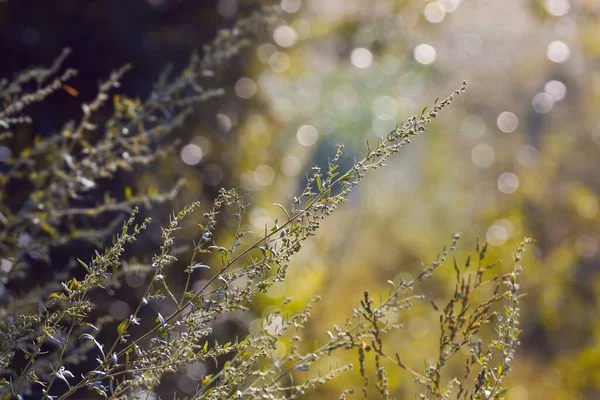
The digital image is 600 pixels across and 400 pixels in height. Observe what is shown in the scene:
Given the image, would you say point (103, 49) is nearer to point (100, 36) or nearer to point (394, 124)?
point (100, 36)

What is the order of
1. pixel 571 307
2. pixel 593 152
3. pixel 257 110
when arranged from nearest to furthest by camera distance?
pixel 257 110 < pixel 571 307 < pixel 593 152

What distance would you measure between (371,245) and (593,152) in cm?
195

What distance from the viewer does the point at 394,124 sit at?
382 centimetres

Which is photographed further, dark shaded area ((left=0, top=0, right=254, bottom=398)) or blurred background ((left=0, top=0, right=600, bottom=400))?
blurred background ((left=0, top=0, right=600, bottom=400))

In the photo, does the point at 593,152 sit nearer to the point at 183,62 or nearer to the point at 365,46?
the point at 365,46

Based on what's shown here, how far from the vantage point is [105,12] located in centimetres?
291

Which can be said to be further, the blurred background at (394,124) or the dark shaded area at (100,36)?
the blurred background at (394,124)

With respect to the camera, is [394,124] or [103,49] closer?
[103,49]

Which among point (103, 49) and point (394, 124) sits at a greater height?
point (394, 124)

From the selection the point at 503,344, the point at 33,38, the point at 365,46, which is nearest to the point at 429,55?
the point at 365,46

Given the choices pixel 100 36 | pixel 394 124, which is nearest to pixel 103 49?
pixel 100 36

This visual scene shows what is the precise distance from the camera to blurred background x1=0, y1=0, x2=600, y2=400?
3021 mm

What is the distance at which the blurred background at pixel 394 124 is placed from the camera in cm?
302

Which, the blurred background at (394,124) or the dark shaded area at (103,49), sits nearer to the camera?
the dark shaded area at (103,49)
